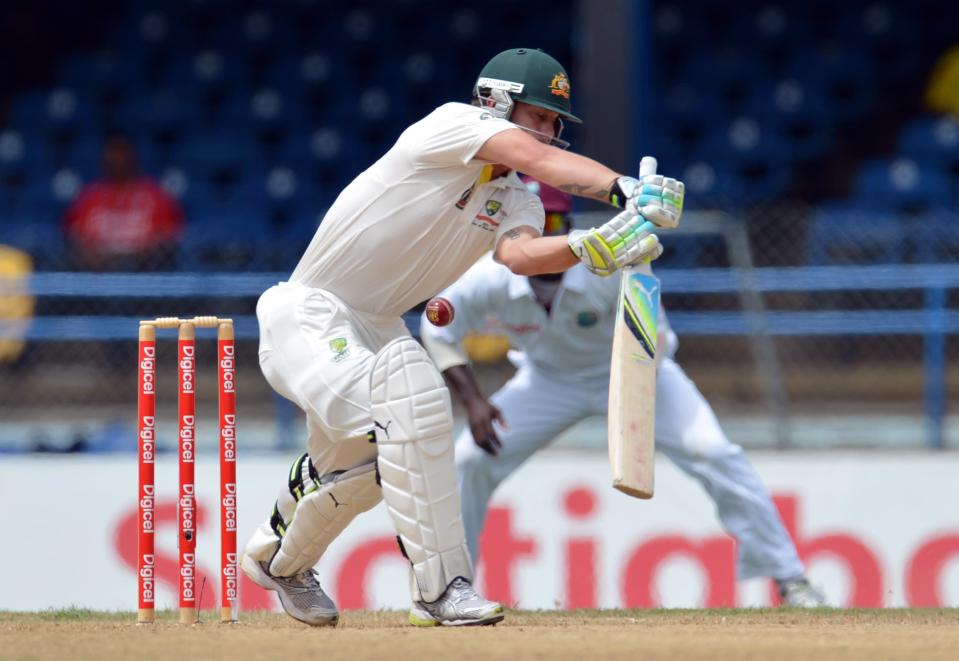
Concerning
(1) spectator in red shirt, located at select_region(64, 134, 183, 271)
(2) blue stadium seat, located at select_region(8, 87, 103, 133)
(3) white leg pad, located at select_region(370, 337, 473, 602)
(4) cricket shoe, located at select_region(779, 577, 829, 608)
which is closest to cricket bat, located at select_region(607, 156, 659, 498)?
(3) white leg pad, located at select_region(370, 337, 473, 602)

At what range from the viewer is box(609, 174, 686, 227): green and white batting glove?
15.3 feet

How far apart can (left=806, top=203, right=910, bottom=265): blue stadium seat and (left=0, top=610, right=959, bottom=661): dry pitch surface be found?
12.5 feet

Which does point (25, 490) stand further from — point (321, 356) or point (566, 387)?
point (321, 356)

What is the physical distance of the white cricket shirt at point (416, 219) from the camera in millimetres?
4965

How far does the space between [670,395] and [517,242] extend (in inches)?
79.9

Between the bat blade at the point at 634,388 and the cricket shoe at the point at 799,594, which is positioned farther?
the cricket shoe at the point at 799,594

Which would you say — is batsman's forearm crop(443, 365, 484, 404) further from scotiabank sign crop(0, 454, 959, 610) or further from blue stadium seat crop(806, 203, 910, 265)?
blue stadium seat crop(806, 203, 910, 265)

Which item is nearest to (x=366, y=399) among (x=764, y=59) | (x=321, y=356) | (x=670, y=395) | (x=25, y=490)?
(x=321, y=356)

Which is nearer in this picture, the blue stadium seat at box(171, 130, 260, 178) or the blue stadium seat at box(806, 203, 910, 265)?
the blue stadium seat at box(806, 203, 910, 265)

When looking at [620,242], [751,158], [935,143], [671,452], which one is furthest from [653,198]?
[751,158]

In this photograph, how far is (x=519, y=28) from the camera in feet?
45.5

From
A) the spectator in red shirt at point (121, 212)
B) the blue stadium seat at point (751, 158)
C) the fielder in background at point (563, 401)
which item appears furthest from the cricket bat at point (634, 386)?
the blue stadium seat at point (751, 158)

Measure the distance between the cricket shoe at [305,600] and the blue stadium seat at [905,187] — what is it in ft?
22.9

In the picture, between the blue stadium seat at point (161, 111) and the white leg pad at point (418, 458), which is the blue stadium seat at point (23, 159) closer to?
the blue stadium seat at point (161, 111)
